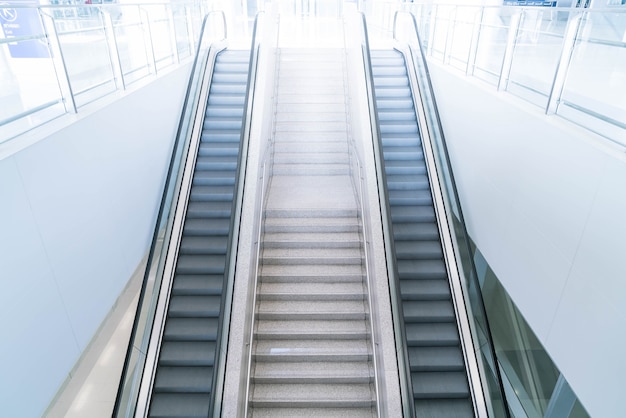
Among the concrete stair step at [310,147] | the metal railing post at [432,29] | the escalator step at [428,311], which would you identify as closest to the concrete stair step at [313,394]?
the escalator step at [428,311]

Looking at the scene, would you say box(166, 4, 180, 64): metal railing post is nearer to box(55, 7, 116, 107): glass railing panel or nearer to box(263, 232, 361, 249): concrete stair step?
box(55, 7, 116, 107): glass railing panel

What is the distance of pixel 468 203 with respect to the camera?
245 inches

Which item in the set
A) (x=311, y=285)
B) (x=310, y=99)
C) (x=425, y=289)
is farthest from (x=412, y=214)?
(x=310, y=99)

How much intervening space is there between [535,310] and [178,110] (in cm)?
595

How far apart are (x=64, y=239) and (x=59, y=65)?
1.73 m

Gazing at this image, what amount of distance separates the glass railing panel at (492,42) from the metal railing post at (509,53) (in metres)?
0.10

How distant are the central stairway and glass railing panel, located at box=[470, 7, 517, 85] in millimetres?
2819

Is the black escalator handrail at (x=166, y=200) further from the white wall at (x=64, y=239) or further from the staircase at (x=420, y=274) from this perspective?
the staircase at (x=420, y=274)

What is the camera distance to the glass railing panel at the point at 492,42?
18.6ft

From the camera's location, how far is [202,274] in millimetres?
6141

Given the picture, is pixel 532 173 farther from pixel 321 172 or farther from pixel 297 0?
pixel 297 0

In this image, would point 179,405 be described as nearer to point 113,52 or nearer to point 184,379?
point 184,379

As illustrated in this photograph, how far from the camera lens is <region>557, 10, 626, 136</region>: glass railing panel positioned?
356cm

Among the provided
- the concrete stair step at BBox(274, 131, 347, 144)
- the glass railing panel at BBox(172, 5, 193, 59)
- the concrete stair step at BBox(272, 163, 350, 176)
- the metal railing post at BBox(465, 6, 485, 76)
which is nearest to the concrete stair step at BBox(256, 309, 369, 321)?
the concrete stair step at BBox(272, 163, 350, 176)
